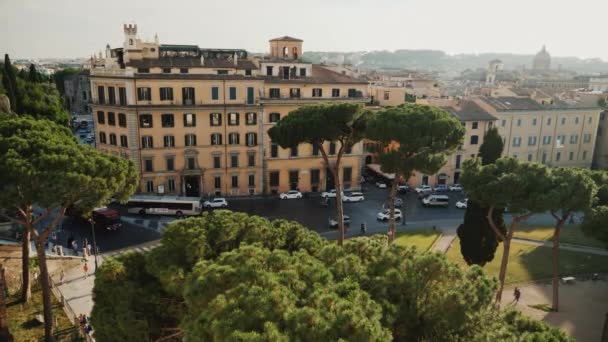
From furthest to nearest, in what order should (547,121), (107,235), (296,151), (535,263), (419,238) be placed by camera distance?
(547,121) < (296,151) < (419,238) < (107,235) < (535,263)

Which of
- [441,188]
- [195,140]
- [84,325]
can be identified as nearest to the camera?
[84,325]

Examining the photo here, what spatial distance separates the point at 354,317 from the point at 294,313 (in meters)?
1.43

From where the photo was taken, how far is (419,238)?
43781 millimetres

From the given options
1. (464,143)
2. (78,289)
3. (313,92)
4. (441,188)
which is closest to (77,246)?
(78,289)

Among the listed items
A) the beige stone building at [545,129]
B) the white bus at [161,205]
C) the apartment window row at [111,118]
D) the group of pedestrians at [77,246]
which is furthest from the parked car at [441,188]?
the group of pedestrians at [77,246]

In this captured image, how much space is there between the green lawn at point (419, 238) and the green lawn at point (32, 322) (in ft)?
85.0

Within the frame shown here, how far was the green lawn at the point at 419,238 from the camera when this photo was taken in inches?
1654

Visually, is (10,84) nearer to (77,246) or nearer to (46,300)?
(77,246)

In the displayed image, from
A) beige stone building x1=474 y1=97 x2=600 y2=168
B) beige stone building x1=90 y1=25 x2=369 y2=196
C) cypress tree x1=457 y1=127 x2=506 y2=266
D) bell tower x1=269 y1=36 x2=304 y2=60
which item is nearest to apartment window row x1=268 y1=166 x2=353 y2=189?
beige stone building x1=90 y1=25 x2=369 y2=196

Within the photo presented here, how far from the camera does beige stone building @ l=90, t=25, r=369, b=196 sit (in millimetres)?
50562

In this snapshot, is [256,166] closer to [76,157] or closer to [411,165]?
[411,165]

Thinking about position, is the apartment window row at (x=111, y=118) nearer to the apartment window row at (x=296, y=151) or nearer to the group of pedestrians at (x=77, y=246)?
the group of pedestrians at (x=77, y=246)

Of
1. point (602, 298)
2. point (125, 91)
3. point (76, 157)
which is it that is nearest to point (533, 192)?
point (602, 298)

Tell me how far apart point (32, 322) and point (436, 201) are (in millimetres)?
42111
